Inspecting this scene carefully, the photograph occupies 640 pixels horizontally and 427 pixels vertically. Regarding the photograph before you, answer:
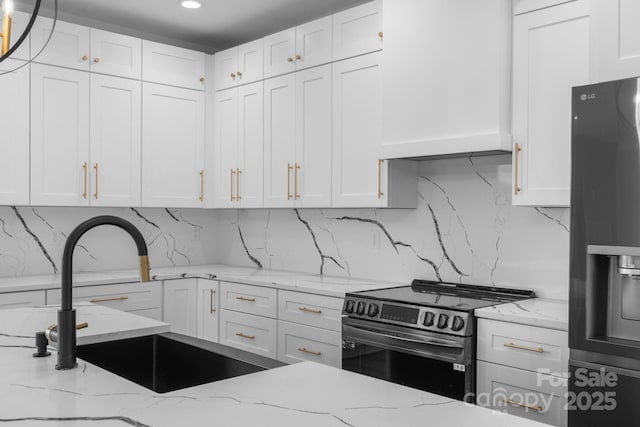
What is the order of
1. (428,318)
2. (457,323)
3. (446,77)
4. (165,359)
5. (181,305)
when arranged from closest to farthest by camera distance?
1. (165,359)
2. (457,323)
3. (428,318)
4. (446,77)
5. (181,305)

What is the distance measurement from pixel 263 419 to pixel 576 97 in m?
1.60

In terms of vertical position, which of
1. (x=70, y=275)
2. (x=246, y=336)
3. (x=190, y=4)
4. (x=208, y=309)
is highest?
(x=190, y=4)

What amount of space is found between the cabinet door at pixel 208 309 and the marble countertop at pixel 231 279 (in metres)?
0.07

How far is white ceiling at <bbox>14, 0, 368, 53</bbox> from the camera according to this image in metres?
3.76

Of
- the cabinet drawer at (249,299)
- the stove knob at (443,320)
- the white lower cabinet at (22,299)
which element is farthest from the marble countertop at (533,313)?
the white lower cabinet at (22,299)

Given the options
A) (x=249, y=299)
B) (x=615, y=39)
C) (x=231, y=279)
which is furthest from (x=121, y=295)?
(x=615, y=39)

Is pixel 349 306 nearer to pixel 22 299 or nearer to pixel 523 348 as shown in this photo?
pixel 523 348

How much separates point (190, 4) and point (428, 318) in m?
2.54

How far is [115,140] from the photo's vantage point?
12.7 ft

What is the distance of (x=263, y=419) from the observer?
1.08m

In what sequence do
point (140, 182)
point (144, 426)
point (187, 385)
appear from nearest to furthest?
point (144, 426) < point (187, 385) < point (140, 182)

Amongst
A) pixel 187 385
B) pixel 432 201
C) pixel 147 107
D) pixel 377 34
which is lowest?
pixel 187 385

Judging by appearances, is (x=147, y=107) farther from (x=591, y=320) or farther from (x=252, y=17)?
(x=591, y=320)

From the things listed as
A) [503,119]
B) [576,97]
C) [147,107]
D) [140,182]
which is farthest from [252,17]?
[576,97]
